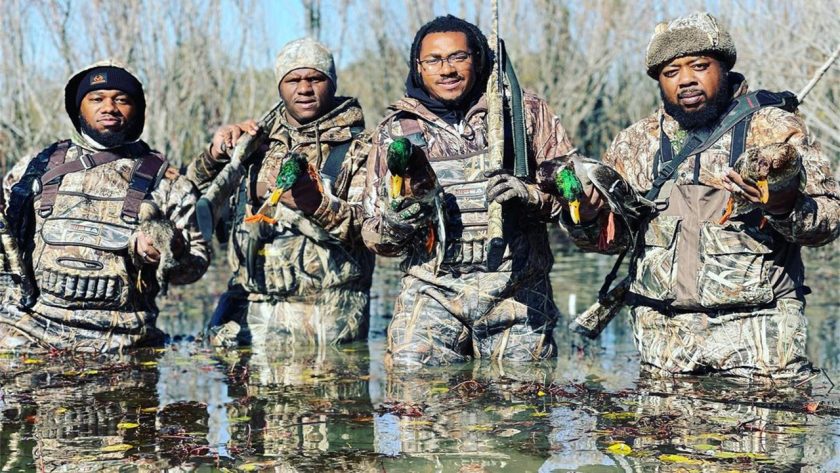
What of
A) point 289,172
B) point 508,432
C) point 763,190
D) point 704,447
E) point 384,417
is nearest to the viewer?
point 704,447

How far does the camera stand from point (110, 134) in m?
6.93

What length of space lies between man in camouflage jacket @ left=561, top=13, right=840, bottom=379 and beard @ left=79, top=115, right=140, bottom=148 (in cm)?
292

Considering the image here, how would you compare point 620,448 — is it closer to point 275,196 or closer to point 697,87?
point 697,87

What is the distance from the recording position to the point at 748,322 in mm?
5637

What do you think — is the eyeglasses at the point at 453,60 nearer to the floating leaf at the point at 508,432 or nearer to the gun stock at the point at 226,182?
the gun stock at the point at 226,182

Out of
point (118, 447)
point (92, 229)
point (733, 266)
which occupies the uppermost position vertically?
point (92, 229)

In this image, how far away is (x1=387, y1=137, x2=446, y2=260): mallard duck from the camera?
18.1 ft

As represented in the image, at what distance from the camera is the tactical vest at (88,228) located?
6.81 m

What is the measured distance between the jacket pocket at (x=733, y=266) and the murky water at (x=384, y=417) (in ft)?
1.48

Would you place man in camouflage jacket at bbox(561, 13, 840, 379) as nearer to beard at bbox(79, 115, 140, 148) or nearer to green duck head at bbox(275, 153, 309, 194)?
green duck head at bbox(275, 153, 309, 194)

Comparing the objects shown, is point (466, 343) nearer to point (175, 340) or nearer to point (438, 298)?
point (438, 298)

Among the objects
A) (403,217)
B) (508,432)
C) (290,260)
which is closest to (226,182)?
(290,260)

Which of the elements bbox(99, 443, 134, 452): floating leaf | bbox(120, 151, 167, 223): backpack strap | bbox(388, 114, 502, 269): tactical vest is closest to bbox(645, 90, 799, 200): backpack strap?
bbox(388, 114, 502, 269): tactical vest

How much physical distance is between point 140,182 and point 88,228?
1.34 ft
